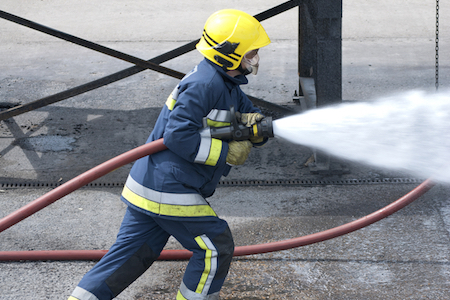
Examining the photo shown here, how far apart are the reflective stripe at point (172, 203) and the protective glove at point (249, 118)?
17.2 inches

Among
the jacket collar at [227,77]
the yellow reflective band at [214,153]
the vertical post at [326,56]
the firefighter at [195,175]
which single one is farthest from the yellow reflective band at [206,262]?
the vertical post at [326,56]

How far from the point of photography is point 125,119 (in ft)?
18.3

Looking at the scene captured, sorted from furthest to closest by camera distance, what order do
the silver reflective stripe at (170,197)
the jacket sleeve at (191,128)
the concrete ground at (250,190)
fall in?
the concrete ground at (250,190)
the silver reflective stripe at (170,197)
the jacket sleeve at (191,128)

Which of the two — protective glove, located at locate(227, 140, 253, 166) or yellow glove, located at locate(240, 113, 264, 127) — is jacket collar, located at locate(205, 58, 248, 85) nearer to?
yellow glove, located at locate(240, 113, 264, 127)

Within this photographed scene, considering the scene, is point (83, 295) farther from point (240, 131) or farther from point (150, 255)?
point (240, 131)

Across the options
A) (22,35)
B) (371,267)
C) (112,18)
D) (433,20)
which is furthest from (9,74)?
(433,20)

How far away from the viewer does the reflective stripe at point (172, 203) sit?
7.76 ft

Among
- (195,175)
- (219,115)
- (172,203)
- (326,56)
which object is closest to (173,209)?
(172,203)

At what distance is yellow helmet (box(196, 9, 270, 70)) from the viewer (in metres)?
2.35

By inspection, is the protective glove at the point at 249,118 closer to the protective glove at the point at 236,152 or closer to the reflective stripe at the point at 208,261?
the protective glove at the point at 236,152

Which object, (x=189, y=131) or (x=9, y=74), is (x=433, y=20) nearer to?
(x=9, y=74)

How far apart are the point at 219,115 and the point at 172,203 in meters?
0.49

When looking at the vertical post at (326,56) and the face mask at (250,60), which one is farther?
the vertical post at (326,56)

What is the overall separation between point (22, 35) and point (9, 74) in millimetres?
A: 2457
